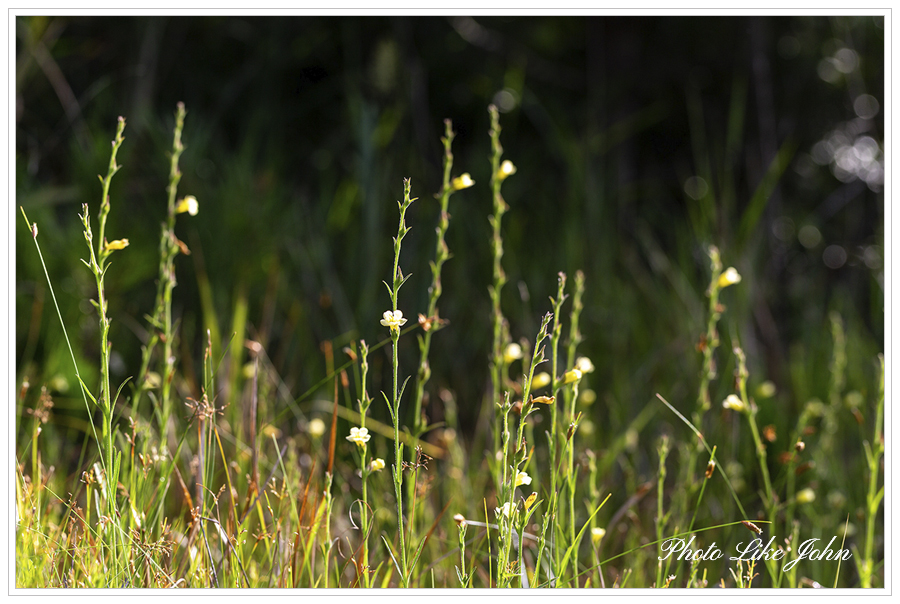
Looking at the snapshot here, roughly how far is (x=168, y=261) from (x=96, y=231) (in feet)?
2.91

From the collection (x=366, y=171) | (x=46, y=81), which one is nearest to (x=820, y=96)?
Answer: (x=366, y=171)

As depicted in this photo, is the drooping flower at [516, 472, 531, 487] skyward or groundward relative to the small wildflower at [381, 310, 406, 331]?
groundward

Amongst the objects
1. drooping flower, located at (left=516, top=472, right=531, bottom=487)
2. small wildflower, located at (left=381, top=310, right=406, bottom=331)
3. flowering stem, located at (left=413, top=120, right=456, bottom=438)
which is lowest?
drooping flower, located at (left=516, top=472, right=531, bottom=487)

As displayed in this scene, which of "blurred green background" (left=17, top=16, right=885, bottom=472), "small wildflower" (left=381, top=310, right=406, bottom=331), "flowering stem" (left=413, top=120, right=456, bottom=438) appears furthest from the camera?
"blurred green background" (left=17, top=16, right=885, bottom=472)

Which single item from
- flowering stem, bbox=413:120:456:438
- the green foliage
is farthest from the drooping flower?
flowering stem, bbox=413:120:456:438

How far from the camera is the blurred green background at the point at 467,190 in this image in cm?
154

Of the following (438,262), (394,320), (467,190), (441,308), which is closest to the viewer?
(394,320)

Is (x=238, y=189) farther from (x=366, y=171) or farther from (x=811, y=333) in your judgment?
(x=811, y=333)

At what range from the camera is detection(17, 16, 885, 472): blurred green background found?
1.54 metres

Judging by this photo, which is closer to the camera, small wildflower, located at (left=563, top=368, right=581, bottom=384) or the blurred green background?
small wildflower, located at (left=563, top=368, right=581, bottom=384)

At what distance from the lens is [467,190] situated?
2.15m

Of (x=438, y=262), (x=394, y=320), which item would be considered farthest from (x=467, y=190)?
(x=394, y=320)

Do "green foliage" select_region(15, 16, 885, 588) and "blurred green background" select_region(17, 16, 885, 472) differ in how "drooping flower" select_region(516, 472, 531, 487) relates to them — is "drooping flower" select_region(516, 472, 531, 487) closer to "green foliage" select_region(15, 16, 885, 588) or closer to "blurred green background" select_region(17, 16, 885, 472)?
"green foliage" select_region(15, 16, 885, 588)

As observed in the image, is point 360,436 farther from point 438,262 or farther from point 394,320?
point 438,262
